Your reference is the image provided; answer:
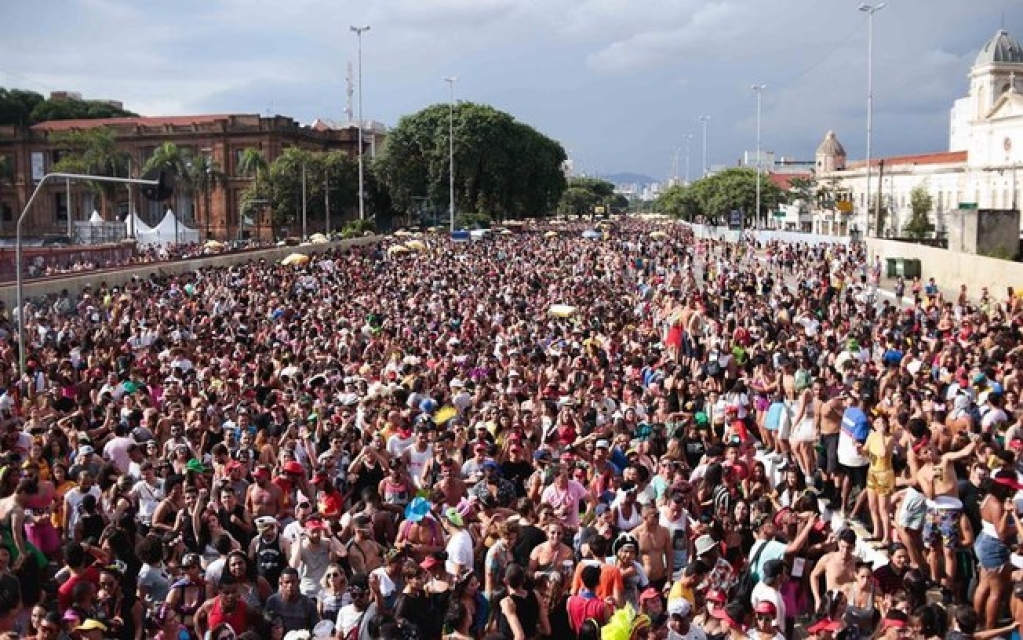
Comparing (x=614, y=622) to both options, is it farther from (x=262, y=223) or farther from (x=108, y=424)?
(x=262, y=223)

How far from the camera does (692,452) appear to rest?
9680mm

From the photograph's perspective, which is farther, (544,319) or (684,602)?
(544,319)

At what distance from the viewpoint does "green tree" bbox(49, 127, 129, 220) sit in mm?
76562

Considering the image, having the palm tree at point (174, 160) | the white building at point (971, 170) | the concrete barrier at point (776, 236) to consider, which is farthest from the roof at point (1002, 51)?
the palm tree at point (174, 160)

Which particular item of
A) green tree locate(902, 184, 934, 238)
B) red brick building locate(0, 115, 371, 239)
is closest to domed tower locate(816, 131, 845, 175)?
green tree locate(902, 184, 934, 238)

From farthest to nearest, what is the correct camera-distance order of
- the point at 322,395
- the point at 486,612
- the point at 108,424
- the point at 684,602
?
the point at 322,395 < the point at 108,424 < the point at 486,612 < the point at 684,602

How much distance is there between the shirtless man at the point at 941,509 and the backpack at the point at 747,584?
1.78 metres

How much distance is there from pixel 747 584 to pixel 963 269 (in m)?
29.5

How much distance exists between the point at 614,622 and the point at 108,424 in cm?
672

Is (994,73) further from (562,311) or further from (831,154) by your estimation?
(562,311)

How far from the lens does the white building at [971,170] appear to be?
82938mm

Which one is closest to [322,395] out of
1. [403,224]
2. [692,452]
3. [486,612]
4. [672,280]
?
[692,452]

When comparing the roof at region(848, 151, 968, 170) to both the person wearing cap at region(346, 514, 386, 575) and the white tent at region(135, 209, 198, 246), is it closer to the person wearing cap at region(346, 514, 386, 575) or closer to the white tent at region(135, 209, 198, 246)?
the white tent at region(135, 209, 198, 246)

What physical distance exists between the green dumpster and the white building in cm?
3358
